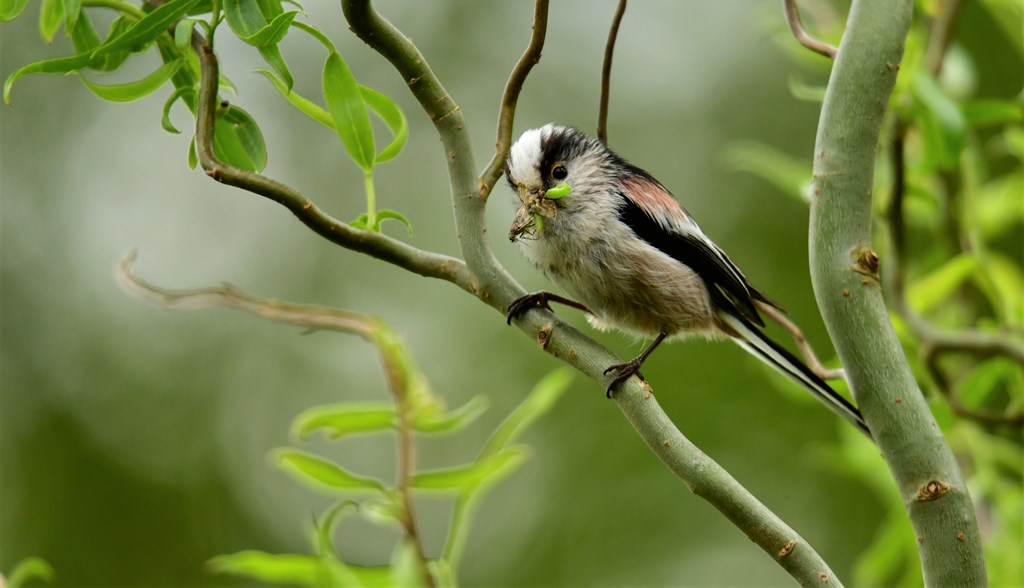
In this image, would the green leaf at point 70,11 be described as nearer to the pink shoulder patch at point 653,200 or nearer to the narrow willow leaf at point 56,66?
the narrow willow leaf at point 56,66

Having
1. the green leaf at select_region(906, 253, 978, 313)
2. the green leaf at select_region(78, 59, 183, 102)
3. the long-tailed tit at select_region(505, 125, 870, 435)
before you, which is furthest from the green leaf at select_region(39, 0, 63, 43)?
the green leaf at select_region(906, 253, 978, 313)

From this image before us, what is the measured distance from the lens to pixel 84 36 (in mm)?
1653

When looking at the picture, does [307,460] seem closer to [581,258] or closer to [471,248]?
[471,248]

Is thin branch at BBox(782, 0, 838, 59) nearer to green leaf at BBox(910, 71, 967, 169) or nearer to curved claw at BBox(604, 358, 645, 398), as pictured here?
green leaf at BBox(910, 71, 967, 169)

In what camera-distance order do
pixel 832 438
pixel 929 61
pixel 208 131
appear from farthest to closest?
pixel 832 438, pixel 929 61, pixel 208 131

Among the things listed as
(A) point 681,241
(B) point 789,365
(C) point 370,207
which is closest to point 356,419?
(C) point 370,207

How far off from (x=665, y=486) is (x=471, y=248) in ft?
20.9

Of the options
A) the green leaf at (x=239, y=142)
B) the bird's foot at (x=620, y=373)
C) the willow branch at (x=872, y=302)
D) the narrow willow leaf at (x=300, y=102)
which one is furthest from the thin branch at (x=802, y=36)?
the green leaf at (x=239, y=142)

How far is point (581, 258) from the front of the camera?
2660 mm

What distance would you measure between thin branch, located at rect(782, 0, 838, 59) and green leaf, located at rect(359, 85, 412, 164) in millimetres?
751

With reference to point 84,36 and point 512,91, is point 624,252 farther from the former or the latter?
point 84,36

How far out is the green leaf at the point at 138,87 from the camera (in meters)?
1.56

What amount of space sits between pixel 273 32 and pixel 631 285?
147cm

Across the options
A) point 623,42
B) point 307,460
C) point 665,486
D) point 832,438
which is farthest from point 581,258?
point 623,42
